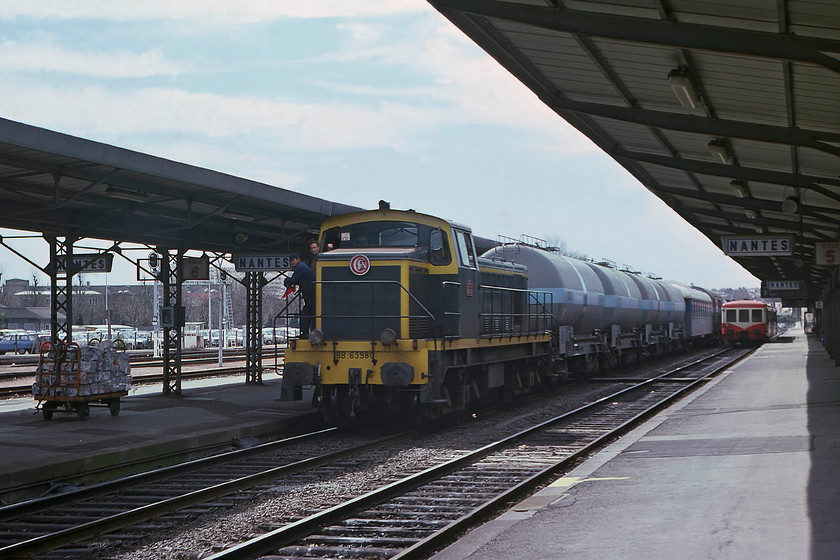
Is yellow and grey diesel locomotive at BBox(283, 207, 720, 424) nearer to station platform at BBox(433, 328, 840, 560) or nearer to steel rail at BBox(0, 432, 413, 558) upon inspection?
steel rail at BBox(0, 432, 413, 558)

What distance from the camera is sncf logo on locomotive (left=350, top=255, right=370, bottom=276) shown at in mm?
14500

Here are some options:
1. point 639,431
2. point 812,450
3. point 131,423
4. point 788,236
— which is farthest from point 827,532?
point 788,236

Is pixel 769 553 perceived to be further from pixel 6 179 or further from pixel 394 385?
pixel 6 179

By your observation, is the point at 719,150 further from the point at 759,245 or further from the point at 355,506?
the point at 355,506

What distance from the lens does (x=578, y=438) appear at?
14.1 metres

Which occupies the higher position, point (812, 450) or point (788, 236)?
point (788, 236)

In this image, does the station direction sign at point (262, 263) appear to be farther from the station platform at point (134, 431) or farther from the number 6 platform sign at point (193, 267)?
the station platform at point (134, 431)

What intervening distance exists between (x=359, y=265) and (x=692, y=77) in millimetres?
6273

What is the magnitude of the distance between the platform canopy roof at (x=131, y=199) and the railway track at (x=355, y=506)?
481 centimetres

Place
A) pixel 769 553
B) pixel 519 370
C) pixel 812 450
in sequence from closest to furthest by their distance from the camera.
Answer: pixel 769 553 → pixel 812 450 → pixel 519 370

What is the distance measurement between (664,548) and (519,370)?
42.3 feet

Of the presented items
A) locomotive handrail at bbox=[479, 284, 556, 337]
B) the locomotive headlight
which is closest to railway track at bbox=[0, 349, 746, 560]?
the locomotive headlight

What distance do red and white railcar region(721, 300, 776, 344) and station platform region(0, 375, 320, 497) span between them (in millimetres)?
39788

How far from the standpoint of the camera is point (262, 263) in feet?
67.6
